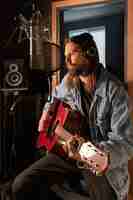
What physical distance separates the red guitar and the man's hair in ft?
0.91

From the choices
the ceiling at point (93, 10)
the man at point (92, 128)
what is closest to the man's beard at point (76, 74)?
the man at point (92, 128)

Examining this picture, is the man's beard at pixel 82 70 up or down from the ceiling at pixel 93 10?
down

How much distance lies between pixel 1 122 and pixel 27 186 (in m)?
0.55

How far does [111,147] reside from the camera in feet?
5.24

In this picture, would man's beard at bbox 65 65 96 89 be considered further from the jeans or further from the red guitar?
the jeans

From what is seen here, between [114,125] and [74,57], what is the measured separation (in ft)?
1.29

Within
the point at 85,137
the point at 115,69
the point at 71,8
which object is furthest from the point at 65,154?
the point at 71,8

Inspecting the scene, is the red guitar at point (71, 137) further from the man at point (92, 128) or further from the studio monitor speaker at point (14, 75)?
the studio monitor speaker at point (14, 75)

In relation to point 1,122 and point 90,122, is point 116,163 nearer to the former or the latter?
point 90,122

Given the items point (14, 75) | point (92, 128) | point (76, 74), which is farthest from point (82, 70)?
point (14, 75)

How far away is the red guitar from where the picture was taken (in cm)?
161

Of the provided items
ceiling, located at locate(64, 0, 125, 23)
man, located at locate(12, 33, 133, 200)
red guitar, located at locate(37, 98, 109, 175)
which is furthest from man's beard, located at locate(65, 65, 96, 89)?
ceiling, located at locate(64, 0, 125, 23)

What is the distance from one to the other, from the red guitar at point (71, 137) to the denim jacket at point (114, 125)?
0.05 m

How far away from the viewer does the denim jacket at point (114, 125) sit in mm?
1617
